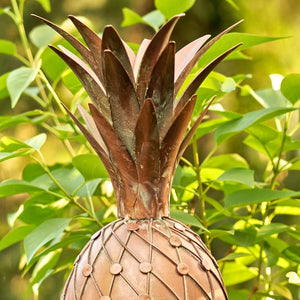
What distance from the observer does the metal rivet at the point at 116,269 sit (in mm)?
428

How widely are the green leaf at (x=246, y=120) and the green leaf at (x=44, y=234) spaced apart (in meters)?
0.21

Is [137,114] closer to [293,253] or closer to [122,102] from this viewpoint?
[122,102]

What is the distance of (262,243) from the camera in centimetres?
74

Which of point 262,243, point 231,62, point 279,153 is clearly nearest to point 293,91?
point 279,153

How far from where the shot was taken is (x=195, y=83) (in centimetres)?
47

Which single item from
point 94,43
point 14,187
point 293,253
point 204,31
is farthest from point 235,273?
point 204,31

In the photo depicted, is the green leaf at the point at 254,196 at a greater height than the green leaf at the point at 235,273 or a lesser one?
greater

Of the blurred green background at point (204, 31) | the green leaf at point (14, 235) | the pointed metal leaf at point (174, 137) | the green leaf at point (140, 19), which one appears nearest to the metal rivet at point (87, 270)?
the pointed metal leaf at point (174, 137)

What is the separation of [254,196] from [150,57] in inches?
9.6

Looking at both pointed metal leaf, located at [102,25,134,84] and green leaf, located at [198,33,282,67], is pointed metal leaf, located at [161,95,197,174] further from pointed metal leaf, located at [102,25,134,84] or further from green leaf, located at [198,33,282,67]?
green leaf, located at [198,33,282,67]

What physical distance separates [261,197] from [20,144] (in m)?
0.28

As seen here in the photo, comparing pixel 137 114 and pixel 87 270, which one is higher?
pixel 137 114

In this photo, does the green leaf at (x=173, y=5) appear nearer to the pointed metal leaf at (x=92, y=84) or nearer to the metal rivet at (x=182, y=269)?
the pointed metal leaf at (x=92, y=84)

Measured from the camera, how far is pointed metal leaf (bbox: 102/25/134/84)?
0.43 metres
